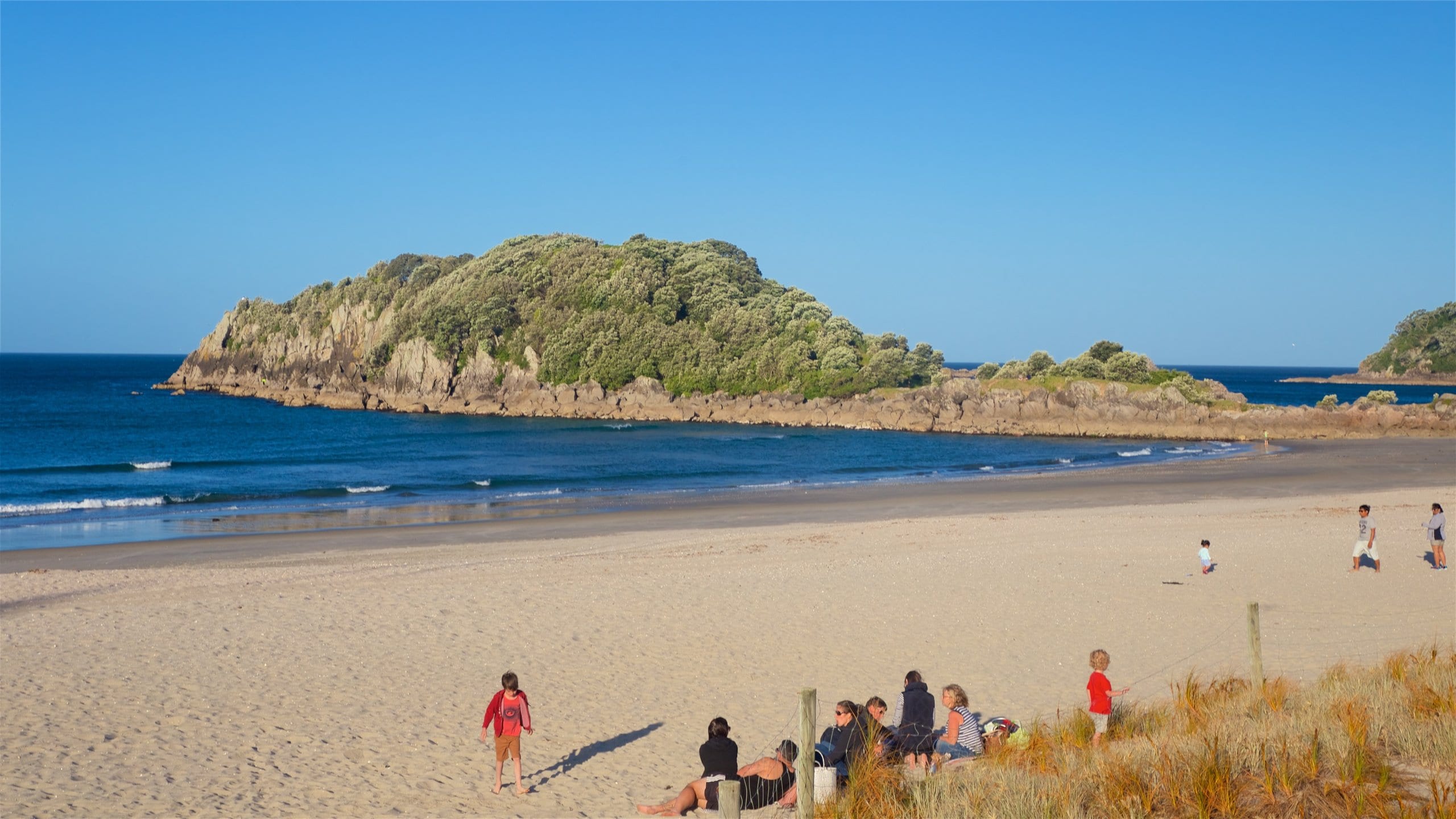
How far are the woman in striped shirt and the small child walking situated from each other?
12.3 ft

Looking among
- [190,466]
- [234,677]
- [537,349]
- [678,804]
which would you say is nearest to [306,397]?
[537,349]

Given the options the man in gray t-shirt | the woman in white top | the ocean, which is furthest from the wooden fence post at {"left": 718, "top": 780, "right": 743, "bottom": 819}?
the ocean

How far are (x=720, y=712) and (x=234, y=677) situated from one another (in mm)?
5907

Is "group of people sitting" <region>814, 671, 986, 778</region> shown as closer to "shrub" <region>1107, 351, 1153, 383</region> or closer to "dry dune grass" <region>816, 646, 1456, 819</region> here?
"dry dune grass" <region>816, 646, 1456, 819</region>

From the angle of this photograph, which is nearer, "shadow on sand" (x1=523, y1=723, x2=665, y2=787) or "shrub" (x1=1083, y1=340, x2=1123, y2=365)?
"shadow on sand" (x1=523, y1=723, x2=665, y2=787)

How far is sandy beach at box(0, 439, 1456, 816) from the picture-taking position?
8.80 m

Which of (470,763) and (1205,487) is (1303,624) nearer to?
(470,763)

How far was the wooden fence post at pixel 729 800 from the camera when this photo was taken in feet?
19.9

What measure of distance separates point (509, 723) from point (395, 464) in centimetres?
3559

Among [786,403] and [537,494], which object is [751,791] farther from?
[786,403]

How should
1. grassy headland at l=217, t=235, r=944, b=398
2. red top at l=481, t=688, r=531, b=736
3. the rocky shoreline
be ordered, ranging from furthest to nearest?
1. the rocky shoreline
2. grassy headland at l=217, t=235, r=944, b=398
3. red top at l=481, t=688, r=531, b=736

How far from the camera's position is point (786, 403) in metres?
70.9

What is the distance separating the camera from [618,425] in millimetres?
66062

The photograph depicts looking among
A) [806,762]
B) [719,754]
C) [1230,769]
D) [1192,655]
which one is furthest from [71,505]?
[1230,769]
